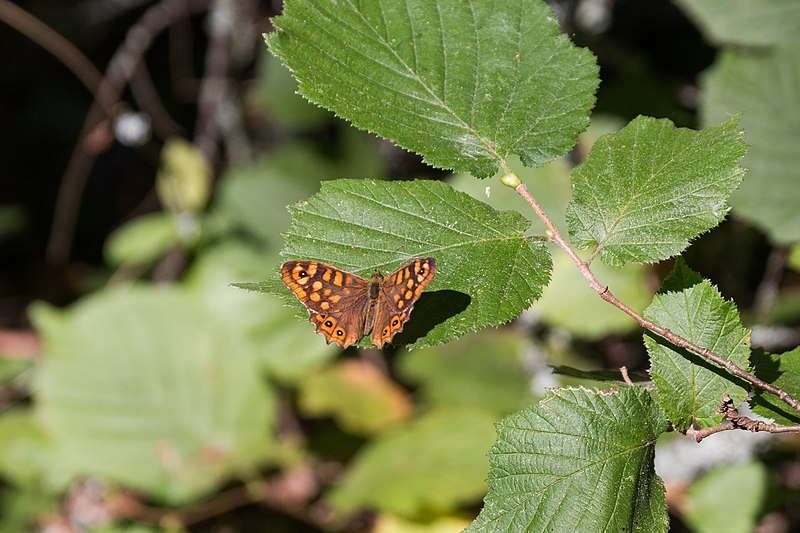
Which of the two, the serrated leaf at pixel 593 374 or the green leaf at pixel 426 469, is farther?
the green leaf at pixel 426 469

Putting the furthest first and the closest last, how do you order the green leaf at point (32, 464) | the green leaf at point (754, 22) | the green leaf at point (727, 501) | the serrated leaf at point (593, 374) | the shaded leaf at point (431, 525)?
the green leaf at point (32, 464) → the shaded leaf at point (431, 525) → the green leaf at point (754, 22) → the green leaf at point (727, 501) → the serrated leaf at point (593, 374)

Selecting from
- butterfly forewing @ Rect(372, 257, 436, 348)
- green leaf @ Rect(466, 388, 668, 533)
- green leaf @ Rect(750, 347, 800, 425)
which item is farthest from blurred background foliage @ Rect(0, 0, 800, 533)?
butterfly forewing @ Rect(372, 257, 436, 348)

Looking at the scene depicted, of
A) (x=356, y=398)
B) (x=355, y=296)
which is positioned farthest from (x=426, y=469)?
(x=355, y=296)

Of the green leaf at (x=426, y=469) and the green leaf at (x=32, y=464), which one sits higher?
the green leaf at (x=426, y=469)

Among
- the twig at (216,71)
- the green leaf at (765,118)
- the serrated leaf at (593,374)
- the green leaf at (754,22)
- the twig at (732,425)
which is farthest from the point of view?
the twig at (216,71)

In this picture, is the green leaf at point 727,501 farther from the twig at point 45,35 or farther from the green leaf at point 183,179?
the twig at point 45,35

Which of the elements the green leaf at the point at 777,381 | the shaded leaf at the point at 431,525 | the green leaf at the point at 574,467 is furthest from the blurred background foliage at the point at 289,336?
the green leaf at the point at 574,467

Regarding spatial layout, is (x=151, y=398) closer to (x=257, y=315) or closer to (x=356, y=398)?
(x=257, y=315)

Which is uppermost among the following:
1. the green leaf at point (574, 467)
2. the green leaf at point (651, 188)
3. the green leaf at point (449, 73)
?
the green leaf at point (449, 73)
